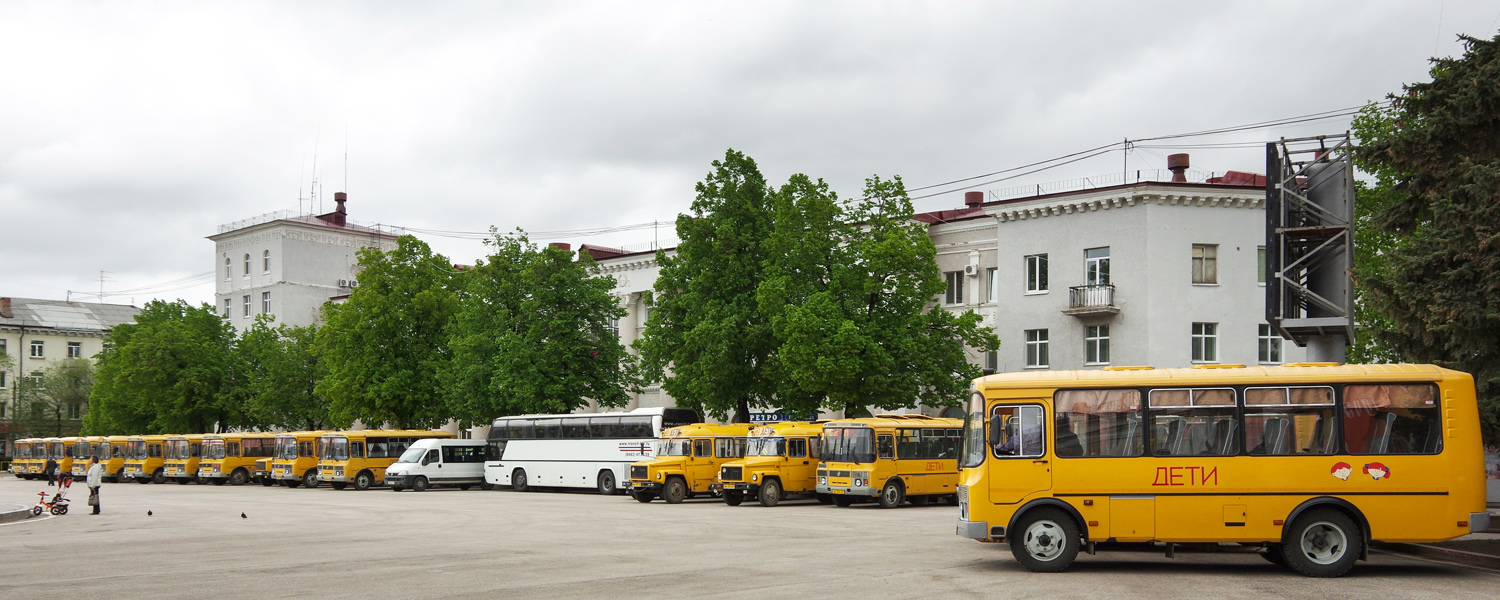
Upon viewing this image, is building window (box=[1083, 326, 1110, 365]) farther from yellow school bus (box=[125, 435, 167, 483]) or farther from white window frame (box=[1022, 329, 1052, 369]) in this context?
yellow school bus (box=[125, 435, 167, 483])

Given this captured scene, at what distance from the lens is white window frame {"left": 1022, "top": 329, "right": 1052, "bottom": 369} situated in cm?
4403

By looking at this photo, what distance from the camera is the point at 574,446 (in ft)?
149

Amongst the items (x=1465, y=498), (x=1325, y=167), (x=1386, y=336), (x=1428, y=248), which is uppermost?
(x=1325, y=167)

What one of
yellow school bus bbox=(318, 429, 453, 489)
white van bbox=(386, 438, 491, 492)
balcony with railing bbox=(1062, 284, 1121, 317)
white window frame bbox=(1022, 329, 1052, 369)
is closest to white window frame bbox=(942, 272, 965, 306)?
white window frame bbox=(1022, 329, 1052, 369)

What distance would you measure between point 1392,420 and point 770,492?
21.1m

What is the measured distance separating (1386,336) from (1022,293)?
23070 millimetres

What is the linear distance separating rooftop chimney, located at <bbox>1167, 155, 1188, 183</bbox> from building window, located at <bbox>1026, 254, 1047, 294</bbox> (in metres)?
5.48

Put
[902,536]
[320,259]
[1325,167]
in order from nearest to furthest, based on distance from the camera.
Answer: [1325,167] < [902,536] < [320,259]

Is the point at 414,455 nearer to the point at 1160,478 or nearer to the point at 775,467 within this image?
the point at 775,467

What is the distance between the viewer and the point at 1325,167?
18.8 m

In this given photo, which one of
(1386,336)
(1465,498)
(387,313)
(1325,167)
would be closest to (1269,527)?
(1465,498)

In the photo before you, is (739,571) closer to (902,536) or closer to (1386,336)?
(902,536)

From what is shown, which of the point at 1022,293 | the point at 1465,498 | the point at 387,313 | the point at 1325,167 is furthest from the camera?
the point at 387,313

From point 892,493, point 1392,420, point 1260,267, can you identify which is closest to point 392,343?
point 892,493
